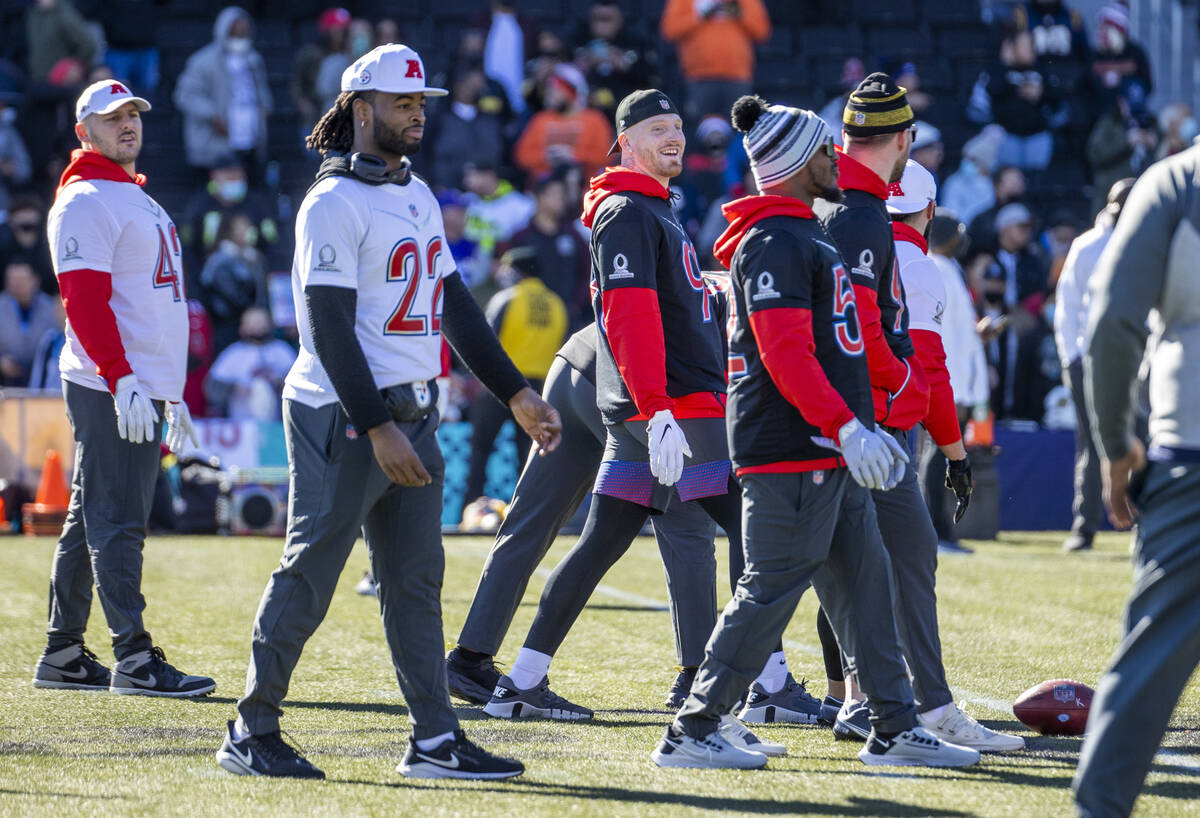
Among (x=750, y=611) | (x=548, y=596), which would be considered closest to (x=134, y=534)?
(x=548, y=596)

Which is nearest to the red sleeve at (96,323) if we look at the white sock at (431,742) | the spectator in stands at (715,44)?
the white sock at (431,742)

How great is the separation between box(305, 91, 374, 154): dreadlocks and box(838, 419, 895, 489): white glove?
1.63 meters

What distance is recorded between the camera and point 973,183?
58.3ft

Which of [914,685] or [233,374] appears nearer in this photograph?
[914,685]

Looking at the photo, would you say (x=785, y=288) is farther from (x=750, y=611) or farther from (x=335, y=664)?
(x=335, y=664)

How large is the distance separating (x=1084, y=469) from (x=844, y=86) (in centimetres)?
844

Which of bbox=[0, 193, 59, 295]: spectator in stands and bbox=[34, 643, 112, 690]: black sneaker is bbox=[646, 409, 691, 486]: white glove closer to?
bbox=[34, 643, 112, 690]: black sneaker

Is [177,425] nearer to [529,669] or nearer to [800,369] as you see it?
[529,669]

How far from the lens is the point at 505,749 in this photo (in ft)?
17.5

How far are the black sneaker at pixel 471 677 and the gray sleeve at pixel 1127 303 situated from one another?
2993mm

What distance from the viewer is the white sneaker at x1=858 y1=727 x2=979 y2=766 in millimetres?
4977

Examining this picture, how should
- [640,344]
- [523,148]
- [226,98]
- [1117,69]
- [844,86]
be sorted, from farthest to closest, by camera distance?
1. [844,86]
2. [1117,69]
3. [523,148]
4. [226,98]
5. [640,344]

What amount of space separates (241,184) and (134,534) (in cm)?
1042

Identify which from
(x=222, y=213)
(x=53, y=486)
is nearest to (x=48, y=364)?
(x=53, y=486)
